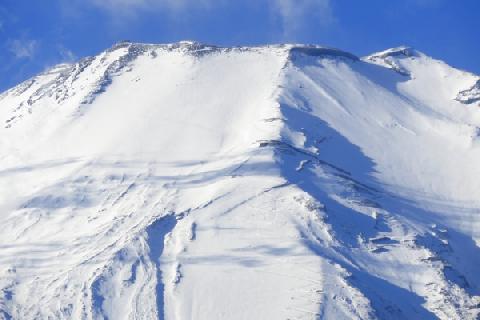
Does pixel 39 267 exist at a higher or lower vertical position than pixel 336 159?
lower

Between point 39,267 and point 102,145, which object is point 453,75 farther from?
point 39,267

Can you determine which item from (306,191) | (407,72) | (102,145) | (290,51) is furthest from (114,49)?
(306,191)

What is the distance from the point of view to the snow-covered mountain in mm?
80500

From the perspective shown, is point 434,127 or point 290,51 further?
point 290,51

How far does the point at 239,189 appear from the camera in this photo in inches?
3755

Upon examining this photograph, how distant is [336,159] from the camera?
10869 cm

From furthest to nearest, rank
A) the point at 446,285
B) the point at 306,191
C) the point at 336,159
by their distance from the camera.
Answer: the point at 336,159 < the point at 306,191 < the point at 446,285

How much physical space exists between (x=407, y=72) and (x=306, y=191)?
207 ft

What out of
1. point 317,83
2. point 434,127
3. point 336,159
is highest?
point 317,83

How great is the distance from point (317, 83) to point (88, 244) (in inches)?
2209

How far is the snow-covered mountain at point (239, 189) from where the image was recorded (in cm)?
8050

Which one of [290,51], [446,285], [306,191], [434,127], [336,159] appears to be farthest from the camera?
[290,51]

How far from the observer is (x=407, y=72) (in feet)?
496

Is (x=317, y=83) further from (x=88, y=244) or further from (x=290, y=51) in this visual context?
(x=88, y=244)
